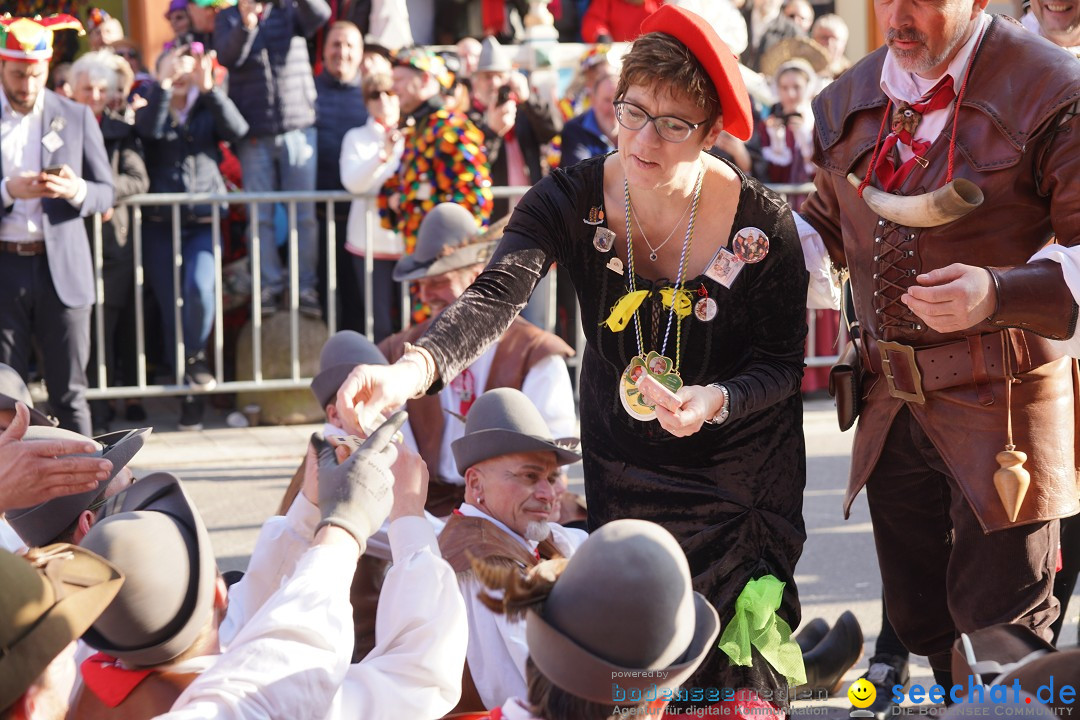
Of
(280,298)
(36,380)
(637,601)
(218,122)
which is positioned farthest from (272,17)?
(637,601)

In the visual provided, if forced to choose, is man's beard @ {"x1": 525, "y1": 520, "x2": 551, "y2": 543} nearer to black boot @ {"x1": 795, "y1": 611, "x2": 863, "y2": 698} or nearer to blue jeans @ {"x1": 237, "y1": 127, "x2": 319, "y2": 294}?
black boot @ {"x1": 795, "y1": 611, "x2": 863, "y2": 698}

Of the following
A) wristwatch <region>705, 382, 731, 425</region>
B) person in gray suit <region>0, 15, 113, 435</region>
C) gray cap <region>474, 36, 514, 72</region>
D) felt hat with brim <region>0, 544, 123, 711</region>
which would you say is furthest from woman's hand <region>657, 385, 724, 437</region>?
gray cap <region>474, 36, 514, 72</region>

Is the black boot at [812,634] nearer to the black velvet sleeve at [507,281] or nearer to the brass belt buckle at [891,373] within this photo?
the brass belt buckle at [891,373]

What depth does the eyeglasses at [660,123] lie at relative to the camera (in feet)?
10.0

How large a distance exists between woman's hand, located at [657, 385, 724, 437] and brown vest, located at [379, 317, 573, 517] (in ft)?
6.36

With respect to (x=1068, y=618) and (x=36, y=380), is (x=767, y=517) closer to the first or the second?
(x=1068, y=618)

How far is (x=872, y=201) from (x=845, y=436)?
478 cm

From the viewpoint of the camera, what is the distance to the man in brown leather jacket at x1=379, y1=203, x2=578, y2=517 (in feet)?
16.0

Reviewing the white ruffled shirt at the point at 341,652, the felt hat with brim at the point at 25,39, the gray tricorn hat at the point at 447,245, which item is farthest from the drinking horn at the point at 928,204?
the felt hat with brim at the point at 25,39

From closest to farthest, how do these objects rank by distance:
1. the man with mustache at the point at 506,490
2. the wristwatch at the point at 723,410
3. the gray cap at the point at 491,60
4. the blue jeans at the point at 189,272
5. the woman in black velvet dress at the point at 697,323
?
the wristwatch at the point at 723,410
the woman in black velvet dress at the point at 697,323
the man with mustache at the point at 506,490
the blue jeans at the point at 189,272
the gray cap at the point at 491,60

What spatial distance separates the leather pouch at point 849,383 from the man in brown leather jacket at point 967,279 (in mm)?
56

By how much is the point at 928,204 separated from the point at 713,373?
62cm

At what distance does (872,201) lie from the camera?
126 inches

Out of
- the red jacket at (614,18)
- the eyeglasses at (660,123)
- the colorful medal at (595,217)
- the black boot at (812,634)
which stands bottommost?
the black boot at (812,634)
